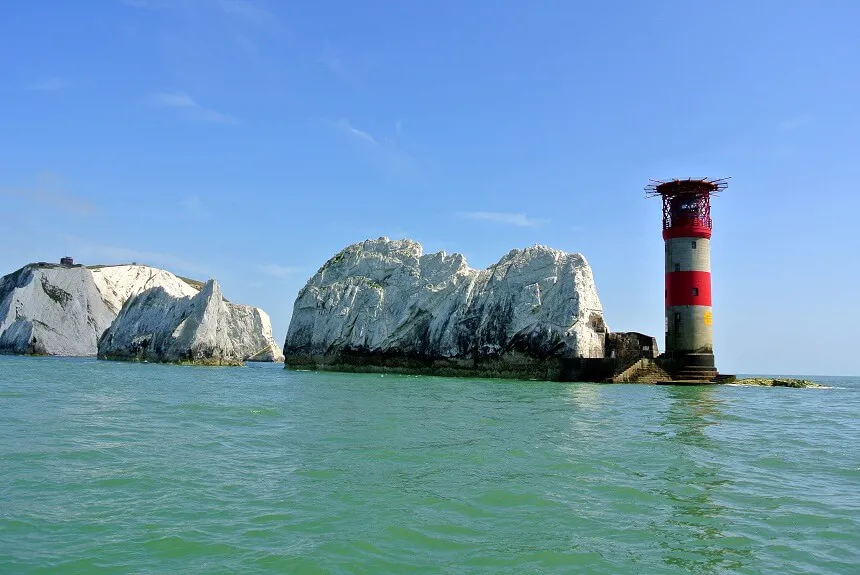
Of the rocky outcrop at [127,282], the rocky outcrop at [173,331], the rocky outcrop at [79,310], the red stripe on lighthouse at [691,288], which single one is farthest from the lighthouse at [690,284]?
the rocky outcrop at [127,282]

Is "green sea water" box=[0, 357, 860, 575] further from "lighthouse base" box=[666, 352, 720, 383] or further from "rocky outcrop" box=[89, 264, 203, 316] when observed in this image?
"rocky outcrop" box=[89, 264, 203, 316]

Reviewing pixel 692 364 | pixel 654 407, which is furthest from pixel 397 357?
pixel 654 407

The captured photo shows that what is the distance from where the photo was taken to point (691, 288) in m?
45.6

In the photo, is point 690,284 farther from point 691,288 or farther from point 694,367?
point 694,367

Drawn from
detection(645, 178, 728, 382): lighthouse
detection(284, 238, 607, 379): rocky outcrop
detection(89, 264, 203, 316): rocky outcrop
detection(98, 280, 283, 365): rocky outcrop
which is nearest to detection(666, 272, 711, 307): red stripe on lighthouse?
detection(645, 178, 728, 382): lighthouse

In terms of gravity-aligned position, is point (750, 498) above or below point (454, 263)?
below

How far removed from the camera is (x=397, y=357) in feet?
208

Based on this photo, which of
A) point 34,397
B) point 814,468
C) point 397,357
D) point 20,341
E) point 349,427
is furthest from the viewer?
point 20,341

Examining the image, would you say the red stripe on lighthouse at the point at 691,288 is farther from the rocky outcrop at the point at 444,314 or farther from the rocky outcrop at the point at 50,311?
the rocky outcrop at the point at 50,311

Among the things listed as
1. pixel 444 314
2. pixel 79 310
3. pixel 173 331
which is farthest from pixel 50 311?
pixel 444 314

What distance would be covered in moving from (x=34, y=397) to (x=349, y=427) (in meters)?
14.0

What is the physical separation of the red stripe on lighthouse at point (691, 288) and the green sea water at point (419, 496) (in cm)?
2899

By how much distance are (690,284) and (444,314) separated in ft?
77.0

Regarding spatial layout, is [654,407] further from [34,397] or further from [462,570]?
[34,397]
